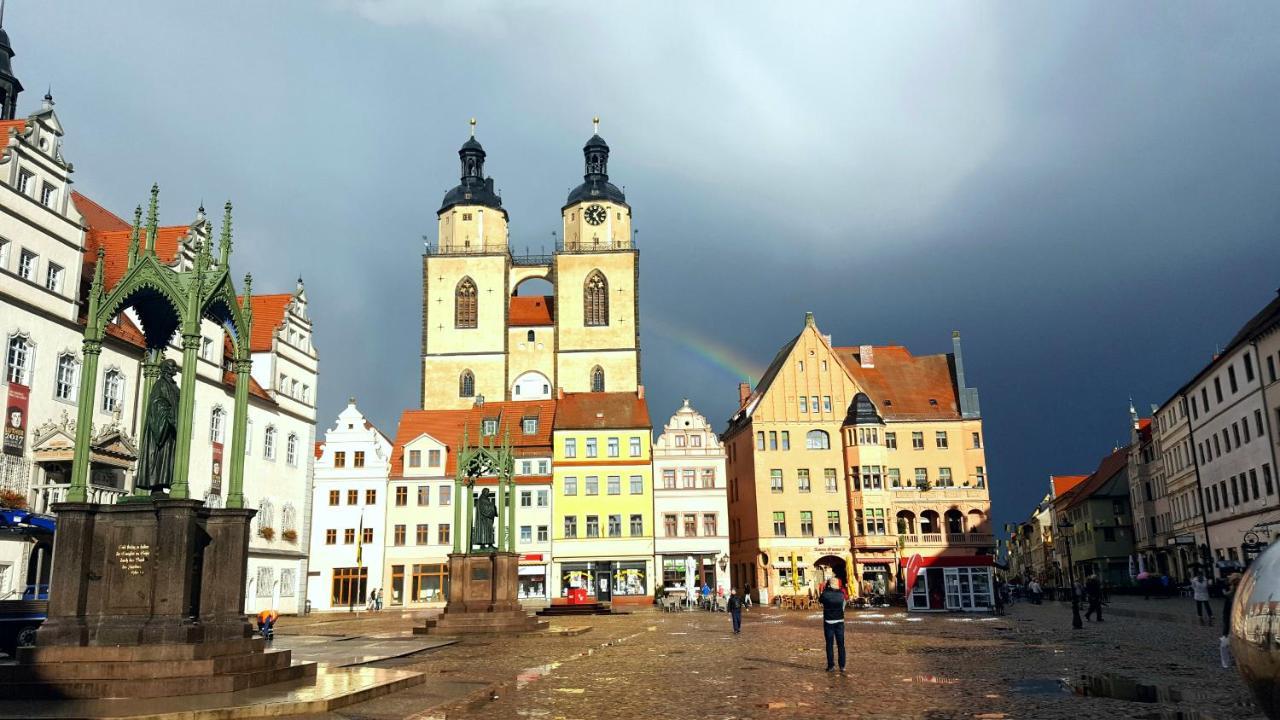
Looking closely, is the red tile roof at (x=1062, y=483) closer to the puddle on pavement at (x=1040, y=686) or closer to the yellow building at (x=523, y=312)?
the yellow building at (x=523, y=312)

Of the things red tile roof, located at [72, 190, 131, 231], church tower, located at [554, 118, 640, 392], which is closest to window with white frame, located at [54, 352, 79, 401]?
red tile roof, located at [72, 190, 131, 231]

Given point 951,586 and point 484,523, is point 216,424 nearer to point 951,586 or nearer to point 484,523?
point 484,523

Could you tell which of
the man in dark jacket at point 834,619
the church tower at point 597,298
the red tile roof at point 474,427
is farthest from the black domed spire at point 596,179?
the man in dark jacket at point 834,619

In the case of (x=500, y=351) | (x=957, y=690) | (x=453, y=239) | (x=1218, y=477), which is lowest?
(x=957, y=690)

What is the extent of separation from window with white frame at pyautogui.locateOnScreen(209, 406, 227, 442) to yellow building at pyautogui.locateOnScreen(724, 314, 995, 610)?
33.6 m

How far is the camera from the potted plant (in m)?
29.8

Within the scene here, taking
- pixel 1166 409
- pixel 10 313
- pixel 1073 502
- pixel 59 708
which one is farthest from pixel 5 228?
pixel 1073 502

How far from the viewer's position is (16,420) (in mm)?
31266

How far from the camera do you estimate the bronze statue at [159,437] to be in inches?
543

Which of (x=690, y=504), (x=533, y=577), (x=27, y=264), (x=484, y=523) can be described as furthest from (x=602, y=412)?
(x=27, y=264)

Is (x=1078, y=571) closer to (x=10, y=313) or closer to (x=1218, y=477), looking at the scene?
(x=1218, y=477)

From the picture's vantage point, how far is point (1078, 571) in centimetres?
9425

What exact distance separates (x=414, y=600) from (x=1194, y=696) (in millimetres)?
54196

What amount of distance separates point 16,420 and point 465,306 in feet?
182
